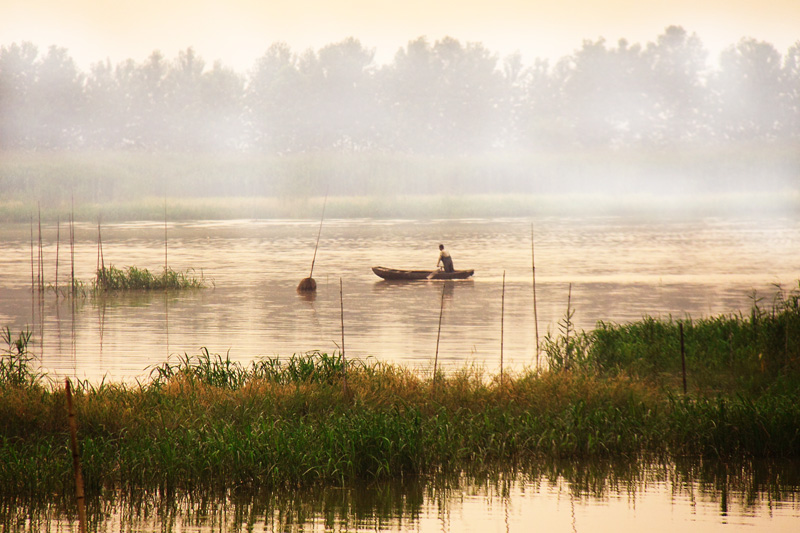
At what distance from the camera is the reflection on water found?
344 inches

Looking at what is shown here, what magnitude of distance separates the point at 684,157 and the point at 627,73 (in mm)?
8849

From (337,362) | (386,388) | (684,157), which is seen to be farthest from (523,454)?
(684,157)

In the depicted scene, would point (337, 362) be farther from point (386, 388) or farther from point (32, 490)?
point (32, 490)

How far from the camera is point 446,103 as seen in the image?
86.4 metres

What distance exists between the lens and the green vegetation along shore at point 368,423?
374 inches

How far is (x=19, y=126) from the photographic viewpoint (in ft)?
264

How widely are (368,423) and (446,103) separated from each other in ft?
255

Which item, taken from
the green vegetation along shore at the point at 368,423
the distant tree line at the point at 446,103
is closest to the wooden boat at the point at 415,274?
the green vegetation along shore at the point at 368,423

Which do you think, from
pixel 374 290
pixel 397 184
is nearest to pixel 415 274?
pixel 374 290

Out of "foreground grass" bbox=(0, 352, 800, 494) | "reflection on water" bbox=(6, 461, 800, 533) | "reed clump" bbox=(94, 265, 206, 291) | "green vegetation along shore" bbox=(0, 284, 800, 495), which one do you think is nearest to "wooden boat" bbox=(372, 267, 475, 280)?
"reed clump" bbox=(94, 265, 206, 291)

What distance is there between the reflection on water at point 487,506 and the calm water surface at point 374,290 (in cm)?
471

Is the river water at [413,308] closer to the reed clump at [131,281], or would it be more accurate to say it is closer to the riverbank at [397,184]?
the reed clump at [131,281]

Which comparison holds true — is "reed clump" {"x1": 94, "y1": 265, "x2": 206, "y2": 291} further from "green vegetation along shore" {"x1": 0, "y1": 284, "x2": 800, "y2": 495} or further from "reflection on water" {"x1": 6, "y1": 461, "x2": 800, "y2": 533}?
"reflection on water" {"x1": 6, "y1": 461, "x2": 800, "y2": 533}

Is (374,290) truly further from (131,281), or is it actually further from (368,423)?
(368,423)
